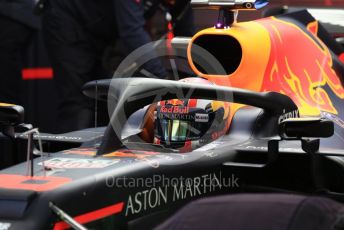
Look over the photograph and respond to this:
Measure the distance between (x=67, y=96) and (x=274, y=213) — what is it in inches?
196

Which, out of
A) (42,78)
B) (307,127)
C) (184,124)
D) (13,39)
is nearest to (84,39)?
(13,39)

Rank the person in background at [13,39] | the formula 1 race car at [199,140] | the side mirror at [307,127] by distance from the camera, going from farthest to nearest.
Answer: the person in background at [13,39], the side mirror at [307,127], the formula 1 race car at [199,140]

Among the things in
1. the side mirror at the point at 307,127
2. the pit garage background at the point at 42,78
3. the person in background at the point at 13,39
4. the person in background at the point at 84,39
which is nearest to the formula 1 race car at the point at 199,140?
the side mirror at the point at 307,127

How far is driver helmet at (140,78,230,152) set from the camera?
4.11m

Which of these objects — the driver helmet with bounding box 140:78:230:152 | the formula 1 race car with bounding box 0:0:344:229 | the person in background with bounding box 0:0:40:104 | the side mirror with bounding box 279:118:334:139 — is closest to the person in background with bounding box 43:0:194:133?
the person in background with bounding box 0:0:40:104

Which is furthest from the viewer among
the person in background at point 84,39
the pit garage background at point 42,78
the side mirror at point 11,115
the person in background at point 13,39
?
the pit garage background at point 42,78

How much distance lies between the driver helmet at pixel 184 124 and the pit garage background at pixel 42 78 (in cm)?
367

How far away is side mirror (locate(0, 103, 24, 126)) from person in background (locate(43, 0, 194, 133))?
8.20 feet

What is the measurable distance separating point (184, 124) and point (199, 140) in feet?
0.38

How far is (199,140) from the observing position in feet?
13.6

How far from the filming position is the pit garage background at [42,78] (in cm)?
792

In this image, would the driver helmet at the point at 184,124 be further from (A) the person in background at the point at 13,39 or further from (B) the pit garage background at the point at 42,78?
(B) the pit garage background at the point at 42,78

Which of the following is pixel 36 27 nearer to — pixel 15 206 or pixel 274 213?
pixel 15 206

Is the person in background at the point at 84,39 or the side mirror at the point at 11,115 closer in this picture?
the side mirror at the point at 11,115
